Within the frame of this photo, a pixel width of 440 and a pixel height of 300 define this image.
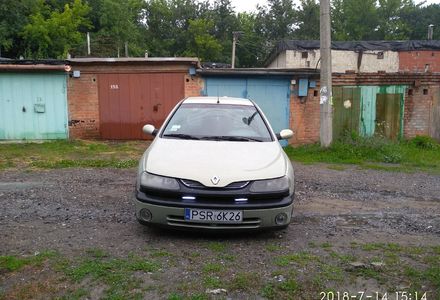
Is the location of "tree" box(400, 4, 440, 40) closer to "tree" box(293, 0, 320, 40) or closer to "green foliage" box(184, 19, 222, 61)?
"tree" box(293, 0, 320, 40)

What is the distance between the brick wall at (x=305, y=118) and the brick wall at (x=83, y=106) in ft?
19.5

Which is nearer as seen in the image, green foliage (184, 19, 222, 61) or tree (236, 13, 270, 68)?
green foliage (184, 19, 222, 61)

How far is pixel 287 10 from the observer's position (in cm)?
5019

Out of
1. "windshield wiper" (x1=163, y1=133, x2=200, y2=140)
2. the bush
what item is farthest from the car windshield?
the bush

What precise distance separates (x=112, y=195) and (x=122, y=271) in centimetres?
280

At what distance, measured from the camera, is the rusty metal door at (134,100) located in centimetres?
1207

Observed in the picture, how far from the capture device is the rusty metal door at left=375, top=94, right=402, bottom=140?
12.0m

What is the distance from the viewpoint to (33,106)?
11844 millimetres

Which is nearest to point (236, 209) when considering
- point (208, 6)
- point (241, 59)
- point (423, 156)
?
point (423, 156)

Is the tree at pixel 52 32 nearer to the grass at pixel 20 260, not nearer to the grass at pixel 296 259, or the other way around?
the grass at pixel 20 260

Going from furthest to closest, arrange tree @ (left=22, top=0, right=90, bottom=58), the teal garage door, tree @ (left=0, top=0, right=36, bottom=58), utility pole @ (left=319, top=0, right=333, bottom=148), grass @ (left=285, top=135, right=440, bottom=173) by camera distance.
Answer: tree @ (left=22, top=0, right=90, bottom=58) < tree @ (left=0, top=0, right=36, bottom=58) < the teal garage door < utility pole @ (left=319, top=0, right=333, bottom=148) < grass @ (left=285, top=135, right=440, bottom=173)

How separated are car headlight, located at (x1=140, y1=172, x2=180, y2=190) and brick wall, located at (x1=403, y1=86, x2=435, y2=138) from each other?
10258mm

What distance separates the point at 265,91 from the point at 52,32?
20933mm

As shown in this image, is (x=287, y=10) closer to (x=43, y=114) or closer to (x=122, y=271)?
(x=43, y=114)
